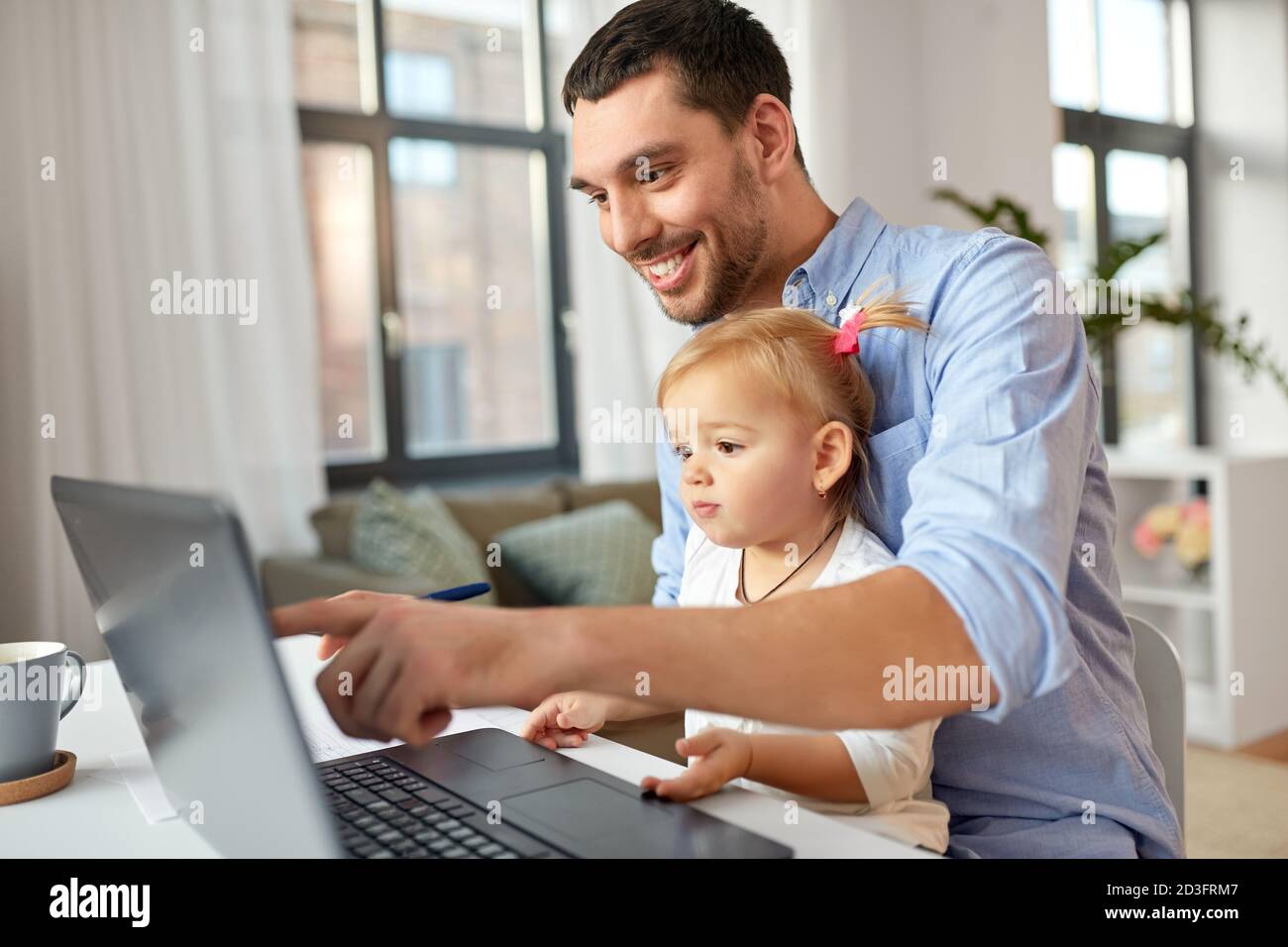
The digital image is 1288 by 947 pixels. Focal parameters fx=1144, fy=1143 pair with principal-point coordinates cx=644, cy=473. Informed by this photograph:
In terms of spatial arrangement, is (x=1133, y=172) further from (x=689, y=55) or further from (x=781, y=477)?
(x=781, y=477)

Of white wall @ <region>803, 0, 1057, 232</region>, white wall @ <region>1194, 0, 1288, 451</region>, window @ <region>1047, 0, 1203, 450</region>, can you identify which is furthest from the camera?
white wall @ <region>1194, 0, 1288, 451</region>

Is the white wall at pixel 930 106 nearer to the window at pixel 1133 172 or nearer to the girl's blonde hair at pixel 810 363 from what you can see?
the window at pixel 1133 172

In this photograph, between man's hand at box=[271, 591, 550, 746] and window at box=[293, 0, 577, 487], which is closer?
man's hand at box=[271, 591, 550, 746]

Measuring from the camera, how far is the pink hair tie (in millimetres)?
1115

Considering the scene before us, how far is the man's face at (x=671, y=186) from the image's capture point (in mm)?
1274

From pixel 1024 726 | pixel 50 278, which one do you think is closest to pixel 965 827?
pixel 1024 726

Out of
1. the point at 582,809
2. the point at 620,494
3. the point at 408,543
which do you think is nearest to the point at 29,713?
the point at 582,809

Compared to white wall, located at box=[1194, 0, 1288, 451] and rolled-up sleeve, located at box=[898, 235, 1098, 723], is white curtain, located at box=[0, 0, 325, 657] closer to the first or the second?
rolled-up sleeve, located at box=[898, 235, 1098, 723]

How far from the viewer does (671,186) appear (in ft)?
4.26

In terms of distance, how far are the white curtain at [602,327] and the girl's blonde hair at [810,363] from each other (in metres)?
2.74

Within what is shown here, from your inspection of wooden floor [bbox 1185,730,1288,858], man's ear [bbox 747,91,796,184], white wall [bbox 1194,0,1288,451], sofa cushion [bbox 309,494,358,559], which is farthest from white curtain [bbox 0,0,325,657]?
Result: white wall [bbox 1194,0,1288,451]

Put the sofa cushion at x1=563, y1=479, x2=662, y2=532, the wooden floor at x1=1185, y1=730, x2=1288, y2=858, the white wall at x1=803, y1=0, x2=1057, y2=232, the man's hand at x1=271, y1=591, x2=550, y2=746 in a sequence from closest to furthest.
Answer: the man's hand at x1=271, y1=591, x2=550, y2=746, the wooden floor at x1=1185, y1=730, x2=1288, y2=858, the sofa cushion at x1=563, y1=479, x2=662, y2=532, the white wall at x1=803, y1=0, x2=1057, y2=232

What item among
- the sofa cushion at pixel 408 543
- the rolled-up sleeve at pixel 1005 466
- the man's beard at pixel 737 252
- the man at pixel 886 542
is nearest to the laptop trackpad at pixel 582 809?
the man at pixel 886 542
